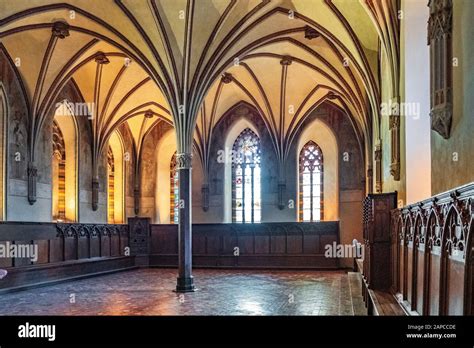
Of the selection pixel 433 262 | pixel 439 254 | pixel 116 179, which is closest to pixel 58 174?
pixel 116 179

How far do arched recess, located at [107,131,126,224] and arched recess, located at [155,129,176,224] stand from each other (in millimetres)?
2142

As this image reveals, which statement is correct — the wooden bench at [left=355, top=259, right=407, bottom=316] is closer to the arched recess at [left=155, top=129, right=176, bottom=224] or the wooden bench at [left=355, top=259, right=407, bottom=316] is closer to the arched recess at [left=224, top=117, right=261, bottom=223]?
the arched recess at [left=224, top=117, right=261, bottom=223]

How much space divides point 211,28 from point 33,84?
25.0 ft

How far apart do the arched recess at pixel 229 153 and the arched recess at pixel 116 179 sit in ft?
17.2

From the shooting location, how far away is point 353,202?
23141 millimetres

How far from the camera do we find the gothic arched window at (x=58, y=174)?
20609mm

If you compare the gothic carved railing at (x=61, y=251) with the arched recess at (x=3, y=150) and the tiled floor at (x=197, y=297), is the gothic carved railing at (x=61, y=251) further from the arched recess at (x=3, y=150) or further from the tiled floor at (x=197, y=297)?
the arched recess at (x=3, y=150)

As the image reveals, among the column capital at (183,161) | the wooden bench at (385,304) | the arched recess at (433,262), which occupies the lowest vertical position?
the wooden bench at (385,304)

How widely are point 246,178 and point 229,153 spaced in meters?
1.56

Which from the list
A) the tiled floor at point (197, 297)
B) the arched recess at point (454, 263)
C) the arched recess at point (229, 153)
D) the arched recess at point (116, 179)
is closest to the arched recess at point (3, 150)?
the tiled floor at point (197, 297)

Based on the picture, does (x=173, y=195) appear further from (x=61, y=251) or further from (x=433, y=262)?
(x=433, y=262)

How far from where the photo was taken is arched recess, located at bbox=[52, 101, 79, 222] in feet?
67.7

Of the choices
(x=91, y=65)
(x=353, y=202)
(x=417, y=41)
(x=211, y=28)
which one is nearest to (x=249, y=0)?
(x=211, y=28)

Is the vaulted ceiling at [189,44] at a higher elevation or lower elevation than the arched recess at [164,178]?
higher
